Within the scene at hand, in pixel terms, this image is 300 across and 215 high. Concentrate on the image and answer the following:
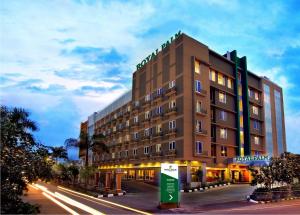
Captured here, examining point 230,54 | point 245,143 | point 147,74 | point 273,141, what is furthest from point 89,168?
point 273,141

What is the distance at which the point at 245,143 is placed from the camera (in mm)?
64625

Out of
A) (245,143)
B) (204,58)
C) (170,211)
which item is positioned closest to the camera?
(170,211)

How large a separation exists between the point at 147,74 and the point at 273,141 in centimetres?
3012

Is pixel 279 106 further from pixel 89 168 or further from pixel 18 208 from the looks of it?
pixel 18 208

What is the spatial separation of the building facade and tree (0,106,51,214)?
1549 inches

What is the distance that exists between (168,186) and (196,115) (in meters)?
30.7

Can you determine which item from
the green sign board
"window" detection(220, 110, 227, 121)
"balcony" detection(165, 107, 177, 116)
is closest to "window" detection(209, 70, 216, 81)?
"window" detection(220, 110, 227, 121)

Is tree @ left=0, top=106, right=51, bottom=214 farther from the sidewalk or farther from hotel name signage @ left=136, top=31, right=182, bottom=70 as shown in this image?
hotel name signage @ left=136, top=31, right=182, bottom=70

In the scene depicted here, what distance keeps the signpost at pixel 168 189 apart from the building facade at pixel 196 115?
25.9 metres

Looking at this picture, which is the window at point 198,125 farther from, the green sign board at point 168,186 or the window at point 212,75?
the green sign board at point 168,186

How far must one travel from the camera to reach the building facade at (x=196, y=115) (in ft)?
178

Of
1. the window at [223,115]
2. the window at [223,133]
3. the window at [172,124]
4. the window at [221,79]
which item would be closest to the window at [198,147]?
the window at [172,124]

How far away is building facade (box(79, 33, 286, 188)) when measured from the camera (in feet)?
178

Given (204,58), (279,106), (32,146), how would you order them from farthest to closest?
(279,106)
(204,58)
(32,146)
